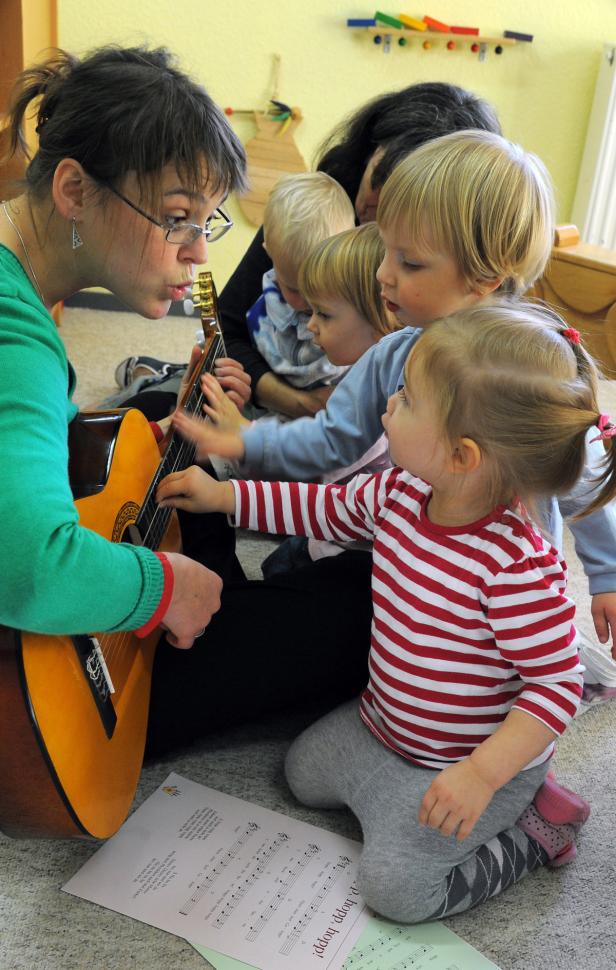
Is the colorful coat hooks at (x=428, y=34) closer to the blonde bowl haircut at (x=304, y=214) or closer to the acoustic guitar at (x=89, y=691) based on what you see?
the blonde bowl haircut at (x=304, y=214)

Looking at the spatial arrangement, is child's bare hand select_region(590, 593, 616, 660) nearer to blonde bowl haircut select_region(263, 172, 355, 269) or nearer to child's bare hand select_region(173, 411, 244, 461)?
child's bare hand select_region(173, 411, 244, 461)

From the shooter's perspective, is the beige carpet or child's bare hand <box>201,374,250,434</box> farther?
child's bare hand <box>201,374,250,434</box>

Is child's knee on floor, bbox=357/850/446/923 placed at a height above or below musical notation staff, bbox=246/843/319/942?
above

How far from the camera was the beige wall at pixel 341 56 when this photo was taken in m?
2.73

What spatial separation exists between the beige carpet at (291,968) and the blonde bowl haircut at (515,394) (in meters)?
0.44

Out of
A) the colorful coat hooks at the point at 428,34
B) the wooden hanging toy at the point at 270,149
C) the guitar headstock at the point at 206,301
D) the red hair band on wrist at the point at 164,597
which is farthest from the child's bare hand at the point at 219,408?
the colorful coat hooks at the point at 428,34

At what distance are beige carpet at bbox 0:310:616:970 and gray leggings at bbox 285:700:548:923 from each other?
3 centimetres

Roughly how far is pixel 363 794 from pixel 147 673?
29cm

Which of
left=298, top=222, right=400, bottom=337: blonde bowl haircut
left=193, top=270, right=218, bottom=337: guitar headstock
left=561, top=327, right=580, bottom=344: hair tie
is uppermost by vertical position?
left=561, top=327, right=580, bottom=344: hair tie

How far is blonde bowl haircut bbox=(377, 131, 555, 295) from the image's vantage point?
3.63 ft

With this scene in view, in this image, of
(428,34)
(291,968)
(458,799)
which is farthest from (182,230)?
(428,34)

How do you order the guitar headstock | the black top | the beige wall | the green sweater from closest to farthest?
the green sweater → the guitar headstock → the black top → the beige wall

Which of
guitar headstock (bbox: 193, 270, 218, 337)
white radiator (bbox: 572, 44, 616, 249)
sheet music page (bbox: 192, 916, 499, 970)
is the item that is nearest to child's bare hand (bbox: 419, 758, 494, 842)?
sheet music page (bbox: 192, 916, 499, 970)

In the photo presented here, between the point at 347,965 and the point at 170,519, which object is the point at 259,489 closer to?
the point at 170,519
